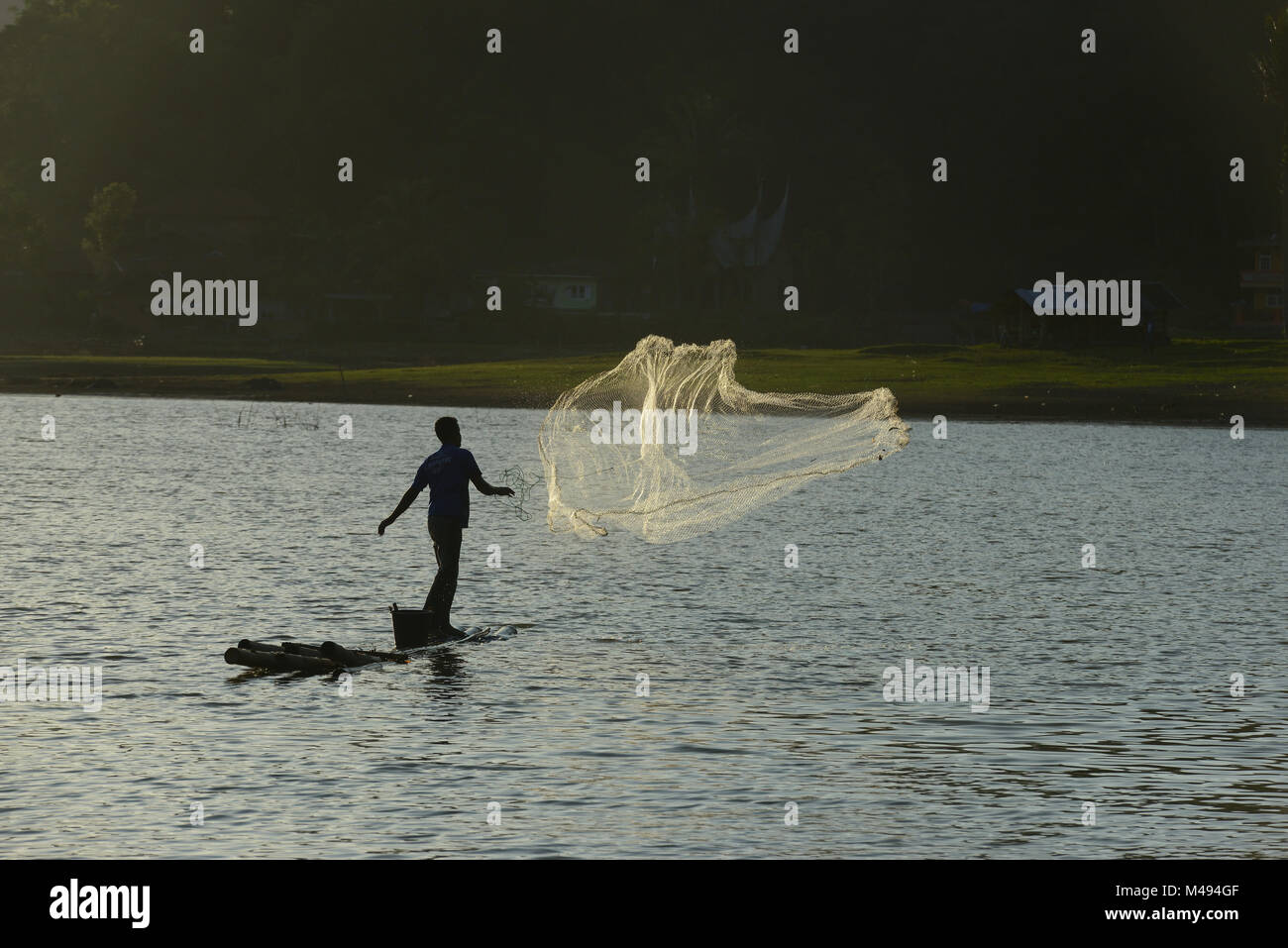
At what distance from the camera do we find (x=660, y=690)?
73.5 feet

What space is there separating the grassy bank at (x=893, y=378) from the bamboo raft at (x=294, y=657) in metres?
62.3

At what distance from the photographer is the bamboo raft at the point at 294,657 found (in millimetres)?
22344

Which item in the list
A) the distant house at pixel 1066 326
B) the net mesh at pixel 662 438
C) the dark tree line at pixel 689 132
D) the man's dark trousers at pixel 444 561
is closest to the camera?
the man's dark trousers at pixel 444 561

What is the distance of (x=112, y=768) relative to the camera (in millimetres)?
17984

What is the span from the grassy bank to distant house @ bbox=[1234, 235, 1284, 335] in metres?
53.9

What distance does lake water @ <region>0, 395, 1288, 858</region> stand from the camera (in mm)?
16219

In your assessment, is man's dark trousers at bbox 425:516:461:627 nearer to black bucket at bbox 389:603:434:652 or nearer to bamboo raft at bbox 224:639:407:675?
black bucket at bbox 389:603:434:652

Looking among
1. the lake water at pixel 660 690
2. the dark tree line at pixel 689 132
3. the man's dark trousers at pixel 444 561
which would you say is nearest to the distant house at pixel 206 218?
the dark tree line at pixel 689 132

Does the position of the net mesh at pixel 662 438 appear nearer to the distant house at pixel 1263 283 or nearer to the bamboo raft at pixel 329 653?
the bamboo raft at pixel 329 653

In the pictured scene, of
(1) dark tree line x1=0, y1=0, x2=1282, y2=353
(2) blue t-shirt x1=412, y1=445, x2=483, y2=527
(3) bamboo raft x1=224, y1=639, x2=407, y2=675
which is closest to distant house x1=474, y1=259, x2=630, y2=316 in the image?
(1) dark tree line x1=0, y1=0, x2=1282, y2=353

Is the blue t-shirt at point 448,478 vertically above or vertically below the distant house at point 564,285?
below

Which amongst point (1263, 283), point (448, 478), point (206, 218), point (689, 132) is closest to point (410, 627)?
point (448, 478)

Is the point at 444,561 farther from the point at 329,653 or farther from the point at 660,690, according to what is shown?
the point at 660,690
